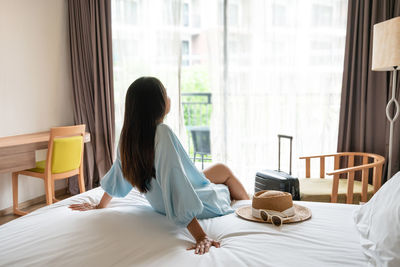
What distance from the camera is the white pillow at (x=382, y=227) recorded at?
39.7 inches

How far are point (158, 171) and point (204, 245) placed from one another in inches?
15.1

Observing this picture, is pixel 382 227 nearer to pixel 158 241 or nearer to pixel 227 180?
pixel 158 241

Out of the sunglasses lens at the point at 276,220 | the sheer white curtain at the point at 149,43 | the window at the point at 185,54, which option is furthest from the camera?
the window at the point at 185,54

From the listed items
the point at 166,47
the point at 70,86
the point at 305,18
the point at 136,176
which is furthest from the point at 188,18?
the point at 136,176

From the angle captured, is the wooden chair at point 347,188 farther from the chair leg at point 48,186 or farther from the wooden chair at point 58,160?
the chair leg at point 48,186

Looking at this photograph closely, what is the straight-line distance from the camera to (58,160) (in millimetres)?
3002

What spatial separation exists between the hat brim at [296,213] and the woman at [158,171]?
0.30 feet

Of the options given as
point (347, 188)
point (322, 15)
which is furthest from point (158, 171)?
point (322, 15)

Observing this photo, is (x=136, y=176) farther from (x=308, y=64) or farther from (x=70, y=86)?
(x=70, y=86)

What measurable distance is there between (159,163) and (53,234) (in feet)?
1.57

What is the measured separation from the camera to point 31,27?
3.37 meters

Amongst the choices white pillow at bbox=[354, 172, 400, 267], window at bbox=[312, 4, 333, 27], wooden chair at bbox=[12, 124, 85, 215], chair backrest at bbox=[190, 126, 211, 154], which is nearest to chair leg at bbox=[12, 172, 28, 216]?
wooden chair at bbox=[12, 124, 85, 215]

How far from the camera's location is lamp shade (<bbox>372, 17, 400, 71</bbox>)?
90.4 inches

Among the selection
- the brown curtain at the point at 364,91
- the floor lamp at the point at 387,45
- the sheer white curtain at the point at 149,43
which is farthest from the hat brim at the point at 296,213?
the sheer white curtain at the point at 149,43
